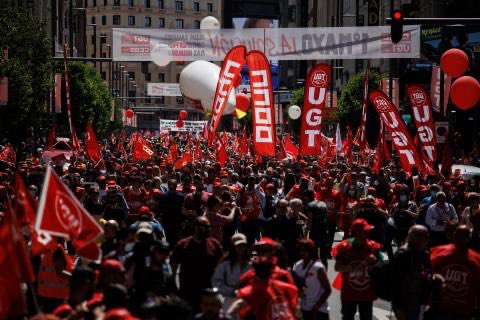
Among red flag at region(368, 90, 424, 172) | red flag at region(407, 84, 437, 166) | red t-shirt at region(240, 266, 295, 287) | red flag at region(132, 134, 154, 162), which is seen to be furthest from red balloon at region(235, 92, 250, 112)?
red t-shirt at region(240, 266, 295, 287)

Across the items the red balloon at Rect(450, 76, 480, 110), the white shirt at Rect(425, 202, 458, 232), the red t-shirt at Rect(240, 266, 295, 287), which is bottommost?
the white shirt at Rect(425, 202, 458, 232)

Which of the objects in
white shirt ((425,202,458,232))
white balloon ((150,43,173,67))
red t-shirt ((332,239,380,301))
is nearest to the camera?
red t-shirt ((332,239,380,301))

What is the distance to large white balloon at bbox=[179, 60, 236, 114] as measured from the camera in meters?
42.4

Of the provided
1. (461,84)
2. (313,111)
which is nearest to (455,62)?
(461,84)

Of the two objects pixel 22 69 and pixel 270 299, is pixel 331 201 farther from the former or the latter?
pixel 22 69

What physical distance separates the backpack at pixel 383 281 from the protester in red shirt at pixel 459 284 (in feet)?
1.25

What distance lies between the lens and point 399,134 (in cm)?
2520

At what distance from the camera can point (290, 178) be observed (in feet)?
67.1

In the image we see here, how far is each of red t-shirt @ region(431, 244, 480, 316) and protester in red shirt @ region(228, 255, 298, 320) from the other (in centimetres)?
164

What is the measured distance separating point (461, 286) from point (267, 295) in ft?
6.47

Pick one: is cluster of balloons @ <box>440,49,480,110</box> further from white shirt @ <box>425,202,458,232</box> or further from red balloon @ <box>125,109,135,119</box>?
red balloon @ <box>125,109,135,119</box>

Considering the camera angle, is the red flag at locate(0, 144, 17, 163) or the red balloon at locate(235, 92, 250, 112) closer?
the red flag at locate(0, 144, 17, 163)

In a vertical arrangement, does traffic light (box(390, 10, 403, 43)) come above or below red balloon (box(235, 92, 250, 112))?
above

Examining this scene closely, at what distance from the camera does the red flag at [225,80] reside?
23.5m
